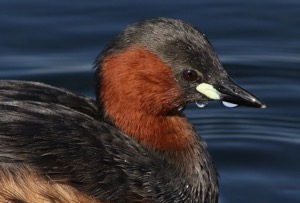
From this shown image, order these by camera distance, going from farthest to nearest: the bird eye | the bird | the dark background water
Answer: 1. the dark background water
2. the bird eye
3. the bird

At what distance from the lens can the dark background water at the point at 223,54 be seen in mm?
11273

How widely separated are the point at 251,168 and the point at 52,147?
2.35 m

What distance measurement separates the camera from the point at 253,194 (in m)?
10.5

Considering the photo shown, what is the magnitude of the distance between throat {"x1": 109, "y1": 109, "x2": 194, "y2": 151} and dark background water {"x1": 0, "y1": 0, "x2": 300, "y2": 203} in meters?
0.94

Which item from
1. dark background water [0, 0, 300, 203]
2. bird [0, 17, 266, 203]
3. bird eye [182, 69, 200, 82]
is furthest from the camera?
dark background water [0, 0, 300, 203]

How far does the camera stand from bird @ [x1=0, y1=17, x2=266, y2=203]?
9.25m

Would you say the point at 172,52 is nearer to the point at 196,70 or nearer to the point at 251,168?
the point at 196,70

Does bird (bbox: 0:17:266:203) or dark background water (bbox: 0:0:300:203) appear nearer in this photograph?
bird (bbox: 0:17:266:203)

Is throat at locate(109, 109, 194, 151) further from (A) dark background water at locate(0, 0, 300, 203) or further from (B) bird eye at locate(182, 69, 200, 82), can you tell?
(A) dark background water at locate(0, 0, 300, 203)

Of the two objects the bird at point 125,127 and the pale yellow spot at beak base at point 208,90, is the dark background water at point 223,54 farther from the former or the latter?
the pale yellow spot at beak base at point 208,90

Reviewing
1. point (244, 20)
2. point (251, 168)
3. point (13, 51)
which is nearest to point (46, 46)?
point (13, 51)

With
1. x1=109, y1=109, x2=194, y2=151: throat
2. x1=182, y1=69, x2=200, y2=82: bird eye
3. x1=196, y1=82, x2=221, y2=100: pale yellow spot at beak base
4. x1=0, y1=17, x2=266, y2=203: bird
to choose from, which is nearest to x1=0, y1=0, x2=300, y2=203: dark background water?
x1=109, y1=109, x2=194, y2=151: throat

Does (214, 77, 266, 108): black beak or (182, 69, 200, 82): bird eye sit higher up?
(182, 69, 200, 82): bird eye

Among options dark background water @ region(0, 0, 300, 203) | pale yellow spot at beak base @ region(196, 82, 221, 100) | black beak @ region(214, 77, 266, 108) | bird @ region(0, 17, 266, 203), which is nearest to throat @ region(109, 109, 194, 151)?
bird @ region(0, 17, 266, 203)
